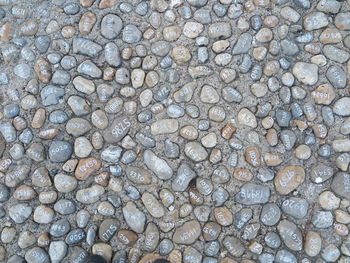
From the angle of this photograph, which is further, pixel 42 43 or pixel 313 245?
pixel 42 43

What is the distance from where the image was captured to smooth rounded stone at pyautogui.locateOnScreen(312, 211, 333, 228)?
1591mm

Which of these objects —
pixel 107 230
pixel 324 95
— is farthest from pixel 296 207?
pixel 107 230

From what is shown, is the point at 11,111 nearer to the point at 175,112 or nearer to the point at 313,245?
the point at 175,112

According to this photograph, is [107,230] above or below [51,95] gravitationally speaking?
below

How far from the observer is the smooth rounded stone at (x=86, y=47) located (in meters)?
1.72

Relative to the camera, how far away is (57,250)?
1.61 m

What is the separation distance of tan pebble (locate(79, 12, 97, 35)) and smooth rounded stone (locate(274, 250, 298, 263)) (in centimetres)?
116

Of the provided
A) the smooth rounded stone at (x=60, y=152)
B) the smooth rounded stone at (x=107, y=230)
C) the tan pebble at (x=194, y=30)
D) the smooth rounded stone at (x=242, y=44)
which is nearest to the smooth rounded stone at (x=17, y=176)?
the smooth rounded stone at (x=60, y=152)

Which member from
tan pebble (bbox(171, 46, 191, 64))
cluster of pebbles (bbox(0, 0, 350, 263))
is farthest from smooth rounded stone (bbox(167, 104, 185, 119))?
tan pebble (bbox(171, 46, 191, 64))

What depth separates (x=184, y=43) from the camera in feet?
5.64

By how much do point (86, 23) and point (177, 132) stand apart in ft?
1.93

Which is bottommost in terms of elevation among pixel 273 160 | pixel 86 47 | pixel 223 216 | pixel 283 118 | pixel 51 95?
pixel 223 216

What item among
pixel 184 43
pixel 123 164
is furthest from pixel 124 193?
pixel 184 43

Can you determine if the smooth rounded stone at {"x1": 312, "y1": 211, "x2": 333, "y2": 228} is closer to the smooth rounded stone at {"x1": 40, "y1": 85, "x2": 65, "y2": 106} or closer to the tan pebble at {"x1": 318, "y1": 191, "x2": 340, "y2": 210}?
the tan pebble at {"x1": 318, "y1": 191, "x2": 340, "y2": 210}
